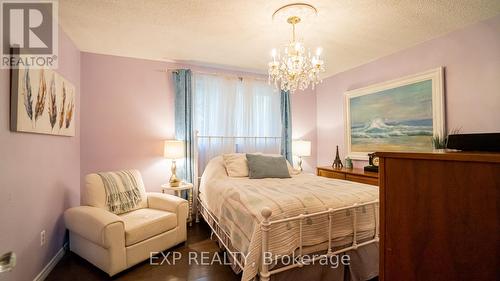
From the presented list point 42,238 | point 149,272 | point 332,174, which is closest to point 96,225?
point 42,238

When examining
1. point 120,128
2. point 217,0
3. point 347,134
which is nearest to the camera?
point 217,0

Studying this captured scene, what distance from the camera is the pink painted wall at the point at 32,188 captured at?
1486mm

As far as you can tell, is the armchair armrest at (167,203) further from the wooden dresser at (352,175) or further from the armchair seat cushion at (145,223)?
the wooden dresser at (352,175)

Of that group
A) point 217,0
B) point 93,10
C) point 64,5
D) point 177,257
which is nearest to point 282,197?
point 177,257

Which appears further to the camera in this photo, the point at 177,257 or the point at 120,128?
→ the point at 120,128

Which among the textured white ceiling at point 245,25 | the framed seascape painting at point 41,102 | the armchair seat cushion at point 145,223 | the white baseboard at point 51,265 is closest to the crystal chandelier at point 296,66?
the textured white ceiling at point 245,25

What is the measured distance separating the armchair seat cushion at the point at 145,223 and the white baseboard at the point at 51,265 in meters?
0.66

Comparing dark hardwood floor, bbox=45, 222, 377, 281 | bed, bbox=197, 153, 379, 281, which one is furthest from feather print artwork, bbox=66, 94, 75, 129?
bed, bbox=197, 153, 379, 281

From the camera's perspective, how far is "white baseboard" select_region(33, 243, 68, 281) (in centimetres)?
186

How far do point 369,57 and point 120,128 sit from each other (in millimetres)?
3736

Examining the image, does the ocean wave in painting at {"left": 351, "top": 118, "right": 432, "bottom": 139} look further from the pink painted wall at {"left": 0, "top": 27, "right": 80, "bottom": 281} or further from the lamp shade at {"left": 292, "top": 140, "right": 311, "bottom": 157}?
the pink painted wall at {"left": 0, "top": 27, "right": 80, "bottom": 281}

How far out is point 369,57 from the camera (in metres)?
3.21

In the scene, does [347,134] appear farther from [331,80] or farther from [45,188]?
[45,188]

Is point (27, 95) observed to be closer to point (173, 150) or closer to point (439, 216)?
point (173, 150)
